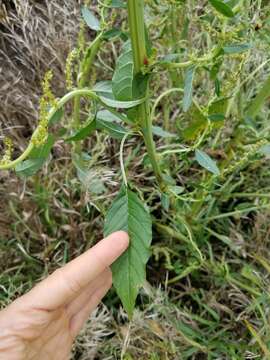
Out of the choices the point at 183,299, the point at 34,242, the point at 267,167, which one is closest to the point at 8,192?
the point at 34,242

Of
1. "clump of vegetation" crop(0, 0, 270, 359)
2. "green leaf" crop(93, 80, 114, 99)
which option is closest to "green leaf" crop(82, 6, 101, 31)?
"clump of vegetation" crop(0, 0, 270, 359)

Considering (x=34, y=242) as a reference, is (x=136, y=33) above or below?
above

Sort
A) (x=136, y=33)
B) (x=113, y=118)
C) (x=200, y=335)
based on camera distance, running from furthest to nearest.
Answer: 1. (x=200, y=335)
2. (x=113, y=118)
3. (x=136, y=33)

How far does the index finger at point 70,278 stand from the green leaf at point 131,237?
3 cm

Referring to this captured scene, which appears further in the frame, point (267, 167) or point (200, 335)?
point (267, 167)

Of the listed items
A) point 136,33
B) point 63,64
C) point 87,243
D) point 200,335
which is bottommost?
point 200,335

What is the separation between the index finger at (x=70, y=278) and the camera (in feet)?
2.54

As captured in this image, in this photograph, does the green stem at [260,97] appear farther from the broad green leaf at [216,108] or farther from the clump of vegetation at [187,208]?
the broad green leaf at [216,108]

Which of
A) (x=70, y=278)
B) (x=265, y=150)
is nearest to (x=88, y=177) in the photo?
(x=70, y=278)

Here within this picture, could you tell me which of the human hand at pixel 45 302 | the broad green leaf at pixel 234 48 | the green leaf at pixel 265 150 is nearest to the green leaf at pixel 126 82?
the broad green leaf at pixel 234 48

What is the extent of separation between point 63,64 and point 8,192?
357 mm

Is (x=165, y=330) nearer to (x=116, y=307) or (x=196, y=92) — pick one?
(x=116, y=307)

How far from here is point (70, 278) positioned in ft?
2.67

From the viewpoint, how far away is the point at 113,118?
77 cm
